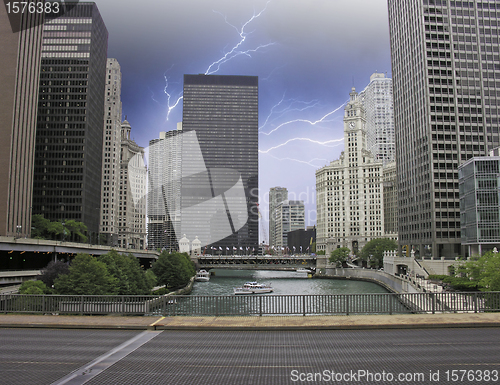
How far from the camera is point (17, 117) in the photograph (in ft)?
387

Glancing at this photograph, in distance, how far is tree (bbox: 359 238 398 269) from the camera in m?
156

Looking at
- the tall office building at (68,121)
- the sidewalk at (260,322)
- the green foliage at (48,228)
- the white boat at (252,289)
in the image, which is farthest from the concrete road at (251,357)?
the tall office building at (68,121)

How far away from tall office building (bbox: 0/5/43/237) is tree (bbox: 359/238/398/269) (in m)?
114

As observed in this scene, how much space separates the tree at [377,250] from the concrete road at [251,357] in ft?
462

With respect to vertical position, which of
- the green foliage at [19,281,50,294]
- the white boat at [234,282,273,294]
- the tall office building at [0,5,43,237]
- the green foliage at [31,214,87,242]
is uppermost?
the tall office building at [0,5,43,237]

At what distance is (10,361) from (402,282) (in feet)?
287

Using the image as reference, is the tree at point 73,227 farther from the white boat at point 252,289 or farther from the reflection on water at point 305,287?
the white boat at point 252,289

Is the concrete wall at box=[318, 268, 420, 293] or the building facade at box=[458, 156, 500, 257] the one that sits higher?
the building facade at box=[458, 156, 500, 257]

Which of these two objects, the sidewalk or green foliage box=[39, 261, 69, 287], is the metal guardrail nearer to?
the sidewalk

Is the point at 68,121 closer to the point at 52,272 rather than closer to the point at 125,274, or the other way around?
the point at 52,272

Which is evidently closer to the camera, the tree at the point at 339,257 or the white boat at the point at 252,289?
the white boat at the point at 252,289

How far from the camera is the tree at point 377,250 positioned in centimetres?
15650

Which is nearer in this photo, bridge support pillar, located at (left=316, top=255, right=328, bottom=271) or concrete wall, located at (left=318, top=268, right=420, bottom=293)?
concrete wall, located at (left=318, top=268, right=420, bottom=293)

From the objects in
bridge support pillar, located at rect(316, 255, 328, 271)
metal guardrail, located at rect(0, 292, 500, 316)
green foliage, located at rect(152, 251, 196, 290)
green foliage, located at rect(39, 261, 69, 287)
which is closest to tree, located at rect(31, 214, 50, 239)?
green foliage, located at rect(152, 251, 196, 290)
